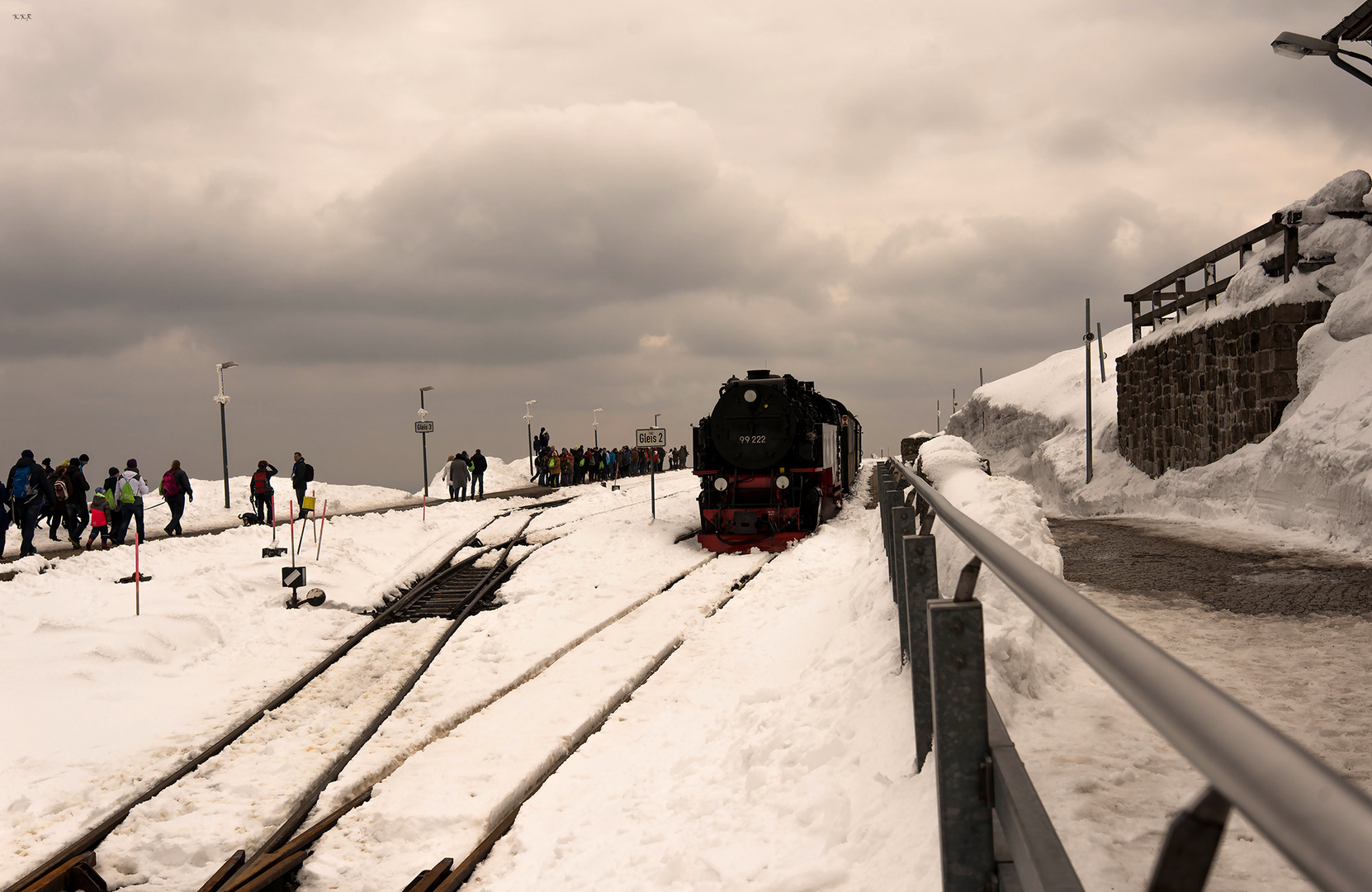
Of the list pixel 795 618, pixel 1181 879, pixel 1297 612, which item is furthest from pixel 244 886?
pixel 1297 612

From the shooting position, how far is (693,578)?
14.1 m

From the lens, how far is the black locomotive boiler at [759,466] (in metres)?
17.6

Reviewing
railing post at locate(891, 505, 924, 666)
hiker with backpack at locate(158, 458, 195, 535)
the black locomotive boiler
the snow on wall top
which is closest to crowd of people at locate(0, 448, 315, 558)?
hiker with backpack at locate(158, 458, 195, 535)

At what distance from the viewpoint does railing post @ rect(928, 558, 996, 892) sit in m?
2.23

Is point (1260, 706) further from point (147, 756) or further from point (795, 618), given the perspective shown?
point (147, 756)

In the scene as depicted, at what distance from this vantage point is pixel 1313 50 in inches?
525

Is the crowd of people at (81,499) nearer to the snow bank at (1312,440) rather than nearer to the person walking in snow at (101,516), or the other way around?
the person walking in snow at (101,516)

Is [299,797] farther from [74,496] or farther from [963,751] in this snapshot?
[74,496]

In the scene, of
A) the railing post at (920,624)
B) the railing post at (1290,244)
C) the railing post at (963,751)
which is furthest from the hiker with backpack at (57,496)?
the railing post at (1290,244)

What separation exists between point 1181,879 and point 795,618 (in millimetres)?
9303

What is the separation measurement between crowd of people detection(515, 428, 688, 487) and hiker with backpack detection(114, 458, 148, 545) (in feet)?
60.1

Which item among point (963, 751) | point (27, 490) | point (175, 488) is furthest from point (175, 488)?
point (963, 751)

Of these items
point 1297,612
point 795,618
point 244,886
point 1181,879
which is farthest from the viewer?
point 795,618

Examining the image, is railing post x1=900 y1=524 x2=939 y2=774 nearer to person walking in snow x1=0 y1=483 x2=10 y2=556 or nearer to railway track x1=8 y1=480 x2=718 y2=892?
railway track x1=8 y1=480 x2=718 y2=892
